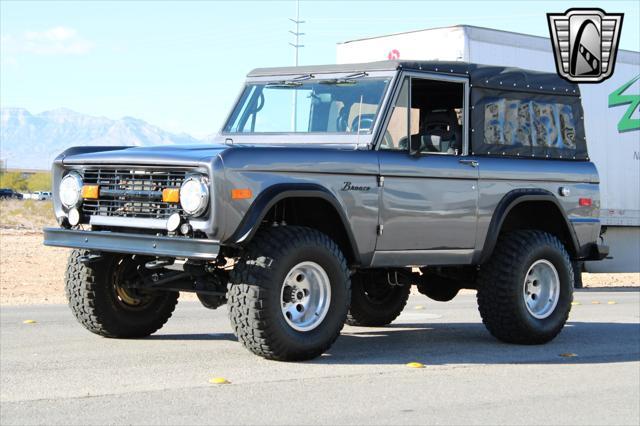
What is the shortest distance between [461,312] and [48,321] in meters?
4.77

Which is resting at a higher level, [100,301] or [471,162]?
[471,162]

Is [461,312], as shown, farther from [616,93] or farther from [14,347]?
[616,93]

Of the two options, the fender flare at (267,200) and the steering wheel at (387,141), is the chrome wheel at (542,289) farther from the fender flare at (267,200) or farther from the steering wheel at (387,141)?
the fender flare at (267,200)

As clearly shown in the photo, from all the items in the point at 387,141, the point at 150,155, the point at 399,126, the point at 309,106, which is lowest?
the point at 150,155

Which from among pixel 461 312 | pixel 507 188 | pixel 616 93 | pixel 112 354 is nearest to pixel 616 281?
pixel 616 93

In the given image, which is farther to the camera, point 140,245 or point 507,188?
point 507,188

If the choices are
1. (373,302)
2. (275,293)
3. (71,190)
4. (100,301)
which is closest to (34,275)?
(373,302)

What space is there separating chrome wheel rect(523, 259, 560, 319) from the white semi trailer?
9000 millimetres

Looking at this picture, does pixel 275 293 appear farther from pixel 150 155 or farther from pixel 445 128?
pixel 445 128

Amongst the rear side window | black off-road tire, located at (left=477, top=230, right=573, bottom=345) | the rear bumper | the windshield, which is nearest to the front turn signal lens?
the rear bumper

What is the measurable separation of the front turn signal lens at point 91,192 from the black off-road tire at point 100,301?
513mm

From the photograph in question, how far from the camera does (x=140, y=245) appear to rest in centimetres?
791

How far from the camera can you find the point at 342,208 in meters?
8.30

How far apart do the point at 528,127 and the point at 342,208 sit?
2638 millimetres
